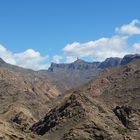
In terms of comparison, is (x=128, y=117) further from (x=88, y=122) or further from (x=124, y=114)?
(x=88, y=122)

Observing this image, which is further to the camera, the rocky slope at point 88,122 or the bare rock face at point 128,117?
the bare rock face at point 128,117

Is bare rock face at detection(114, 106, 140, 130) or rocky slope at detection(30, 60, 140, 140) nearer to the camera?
rocky slope at detection(30, 60, 140, 140)

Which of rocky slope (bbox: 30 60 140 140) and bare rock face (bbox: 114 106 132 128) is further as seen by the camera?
bare rock face (bbox: 114 106 132 128)

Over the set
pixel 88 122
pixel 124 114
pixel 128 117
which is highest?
pixel 124 114

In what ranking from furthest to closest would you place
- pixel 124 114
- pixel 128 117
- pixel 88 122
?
pixel 124 114
pixel 128 117
pixel 88 122

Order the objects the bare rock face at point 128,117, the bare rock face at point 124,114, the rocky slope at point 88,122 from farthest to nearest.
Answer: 1. the bare rock face at point 124,114
2. the bare rock face at point 128,117
3. the rocky slope at point 88,122

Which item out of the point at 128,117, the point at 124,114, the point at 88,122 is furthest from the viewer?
the point at 124,114

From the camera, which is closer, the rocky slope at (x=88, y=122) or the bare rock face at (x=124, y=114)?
the rocky slope at (x=88, y=122)

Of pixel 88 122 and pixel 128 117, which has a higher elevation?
pixel 128 117

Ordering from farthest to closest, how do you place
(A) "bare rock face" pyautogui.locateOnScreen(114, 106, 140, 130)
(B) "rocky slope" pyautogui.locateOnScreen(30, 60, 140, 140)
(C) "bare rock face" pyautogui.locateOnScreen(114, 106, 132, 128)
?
(C) "bare rock face" pyautogui.locateOnScreen(114, 106, 132, 128) → (A) "bare rock face" pyautogui.locateOnScreen(114, 106, 140, 130) → (B) "rocky slope" pyautogui.locateOnScreen(30, 60, 140, 140)

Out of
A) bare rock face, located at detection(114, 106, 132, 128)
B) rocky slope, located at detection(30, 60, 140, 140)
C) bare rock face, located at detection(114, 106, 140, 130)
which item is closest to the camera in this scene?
rocky slope, located at detection(30, 60, 140, 140)

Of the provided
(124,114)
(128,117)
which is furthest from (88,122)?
(124,114)

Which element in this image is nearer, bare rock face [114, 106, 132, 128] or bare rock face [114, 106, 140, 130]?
bare rock face [114, 106, 140, 130]

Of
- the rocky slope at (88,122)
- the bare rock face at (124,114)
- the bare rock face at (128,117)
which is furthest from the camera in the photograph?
the bare rock face at (124,114)
